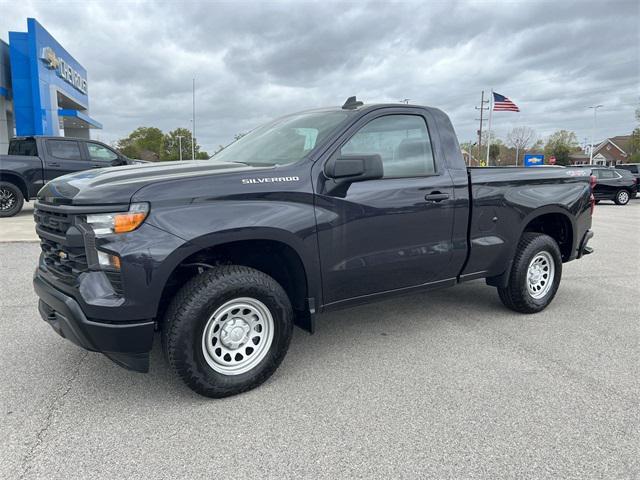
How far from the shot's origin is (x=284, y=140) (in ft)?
12.5

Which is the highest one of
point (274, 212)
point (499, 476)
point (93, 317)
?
point (274, 212)

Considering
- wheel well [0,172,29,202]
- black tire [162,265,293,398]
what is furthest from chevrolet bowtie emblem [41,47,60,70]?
black tire [162,265,293,398]

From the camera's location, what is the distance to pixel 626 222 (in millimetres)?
→ 13438

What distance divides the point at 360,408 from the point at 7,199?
10998 millimetres

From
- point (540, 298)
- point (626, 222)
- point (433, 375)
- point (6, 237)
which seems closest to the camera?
point (433, 375)

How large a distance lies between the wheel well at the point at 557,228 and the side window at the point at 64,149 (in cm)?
1064

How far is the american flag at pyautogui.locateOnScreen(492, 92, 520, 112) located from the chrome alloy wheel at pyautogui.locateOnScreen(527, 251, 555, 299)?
88.2 feet

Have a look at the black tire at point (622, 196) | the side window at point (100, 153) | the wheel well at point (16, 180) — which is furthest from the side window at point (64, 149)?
the black tire at point (622, 196)

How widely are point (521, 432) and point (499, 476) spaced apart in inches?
18.1

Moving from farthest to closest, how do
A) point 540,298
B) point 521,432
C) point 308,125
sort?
point 540,298
point 308,125
point 521,432

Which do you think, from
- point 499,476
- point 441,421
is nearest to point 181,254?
point 441,421

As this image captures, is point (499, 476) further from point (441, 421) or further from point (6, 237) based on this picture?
point (6, 237)

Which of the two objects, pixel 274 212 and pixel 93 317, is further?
pixel 274 212

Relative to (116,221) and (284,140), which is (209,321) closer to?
(116,221)
